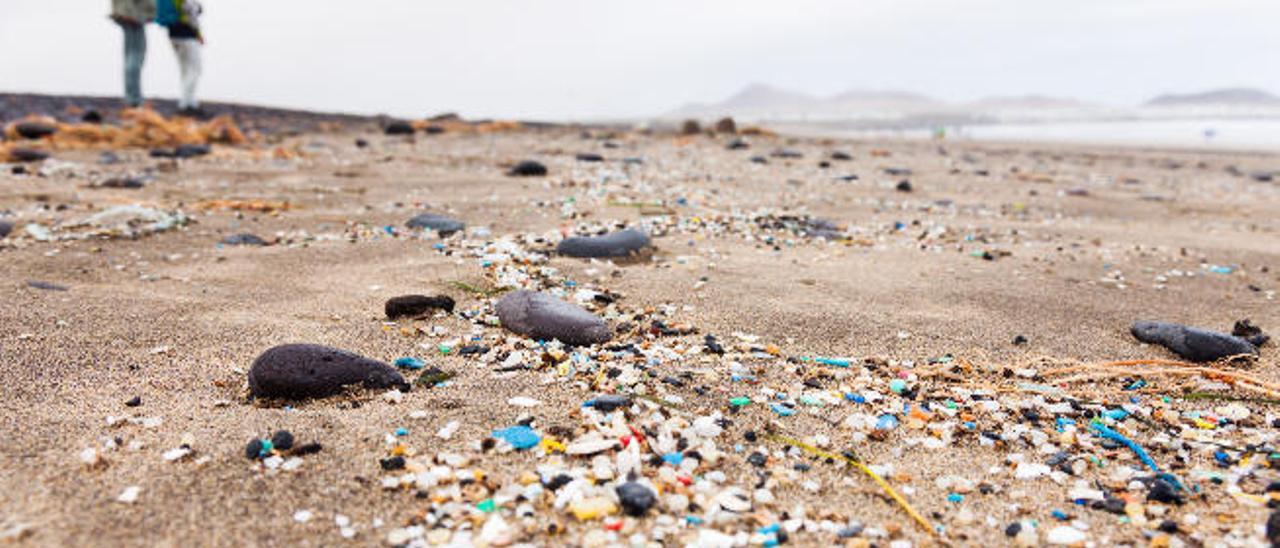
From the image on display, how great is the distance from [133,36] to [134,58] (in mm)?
573

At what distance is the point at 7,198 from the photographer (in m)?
6.35

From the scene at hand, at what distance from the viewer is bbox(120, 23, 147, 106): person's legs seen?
40.8ft

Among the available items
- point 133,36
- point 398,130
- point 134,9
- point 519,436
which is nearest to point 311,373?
point 519,436

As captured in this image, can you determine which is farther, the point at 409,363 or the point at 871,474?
the point at 409,363

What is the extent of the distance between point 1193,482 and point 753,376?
4.59 feet

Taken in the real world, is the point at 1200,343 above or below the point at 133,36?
below

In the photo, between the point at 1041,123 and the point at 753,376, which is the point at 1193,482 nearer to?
the point at 753,376

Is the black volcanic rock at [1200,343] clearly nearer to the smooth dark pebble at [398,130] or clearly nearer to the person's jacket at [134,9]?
the smooth dark pebble at [398,130]

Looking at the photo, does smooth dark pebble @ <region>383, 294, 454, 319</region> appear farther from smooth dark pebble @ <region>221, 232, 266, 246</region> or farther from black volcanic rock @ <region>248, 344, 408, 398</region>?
smooth dark pebble @ <region>221, 232, 266, 246</region>

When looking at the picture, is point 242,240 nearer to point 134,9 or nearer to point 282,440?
point 282,440

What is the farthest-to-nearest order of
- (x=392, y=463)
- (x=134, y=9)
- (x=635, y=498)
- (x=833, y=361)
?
1. (x=134, y=9)
2. (x=833, y=361)
3. (x=392, y=463)
4. (x=635, y=498)

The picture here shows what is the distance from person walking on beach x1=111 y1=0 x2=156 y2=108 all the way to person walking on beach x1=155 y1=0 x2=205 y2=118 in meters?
0.22

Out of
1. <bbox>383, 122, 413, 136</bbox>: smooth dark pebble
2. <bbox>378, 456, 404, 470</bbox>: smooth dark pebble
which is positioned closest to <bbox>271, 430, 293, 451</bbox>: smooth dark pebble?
<bbox>378, 456, 404, 470</bbox>: smooth dark pebble

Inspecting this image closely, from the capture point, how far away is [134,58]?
42.4ft
